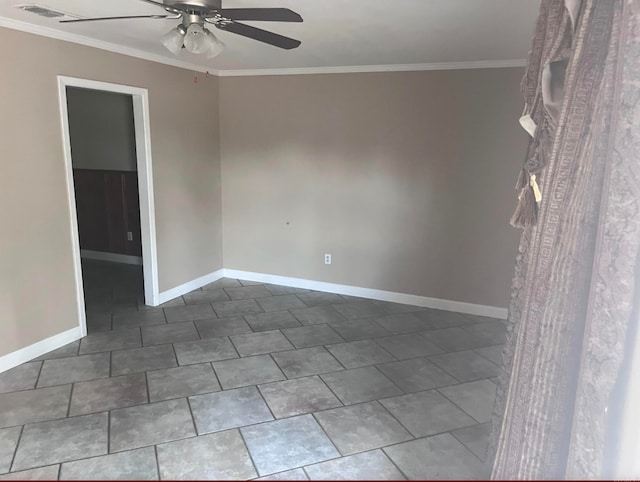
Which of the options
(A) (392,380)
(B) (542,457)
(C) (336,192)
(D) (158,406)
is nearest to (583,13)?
(B) (542,457)

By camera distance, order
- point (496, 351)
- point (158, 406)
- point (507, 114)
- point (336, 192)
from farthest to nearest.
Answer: point (336, 192)
point (507, 114)
point (496, 351)
point (158, 406)

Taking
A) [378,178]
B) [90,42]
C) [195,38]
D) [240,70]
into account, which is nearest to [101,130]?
[240,70]

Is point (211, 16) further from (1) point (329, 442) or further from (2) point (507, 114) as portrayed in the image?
(2) point (507, 114)

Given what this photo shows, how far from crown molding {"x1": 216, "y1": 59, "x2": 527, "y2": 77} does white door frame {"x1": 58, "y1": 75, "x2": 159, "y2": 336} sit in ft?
3.86

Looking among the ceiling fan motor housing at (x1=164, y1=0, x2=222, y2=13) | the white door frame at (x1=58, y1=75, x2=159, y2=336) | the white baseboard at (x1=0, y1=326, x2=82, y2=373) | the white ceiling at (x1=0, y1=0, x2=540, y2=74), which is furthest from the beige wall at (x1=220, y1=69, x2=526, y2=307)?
the ceiling fan motor housing at (x1=164, y1=0, x2=222, y2=13)

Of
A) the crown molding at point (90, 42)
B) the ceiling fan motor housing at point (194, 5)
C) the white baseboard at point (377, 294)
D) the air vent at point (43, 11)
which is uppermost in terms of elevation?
the crown molding at point (90, 42)

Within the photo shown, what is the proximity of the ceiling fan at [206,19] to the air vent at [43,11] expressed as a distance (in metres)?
0.66

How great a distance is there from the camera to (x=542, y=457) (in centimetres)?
114

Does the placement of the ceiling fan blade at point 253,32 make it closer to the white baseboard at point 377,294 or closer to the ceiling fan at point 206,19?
the ceiling fan at point 206,19

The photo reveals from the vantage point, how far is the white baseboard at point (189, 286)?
174 inches

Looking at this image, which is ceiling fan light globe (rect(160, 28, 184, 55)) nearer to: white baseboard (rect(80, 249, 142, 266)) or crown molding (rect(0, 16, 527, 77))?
crown molding (rect(0, 16, 527, 77))

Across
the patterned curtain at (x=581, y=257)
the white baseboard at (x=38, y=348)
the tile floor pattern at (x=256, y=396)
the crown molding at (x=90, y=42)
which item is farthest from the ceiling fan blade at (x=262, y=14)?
→ the white baseboard at (x=38, y=348)

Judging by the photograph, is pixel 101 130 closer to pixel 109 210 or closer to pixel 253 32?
pixel 109 210

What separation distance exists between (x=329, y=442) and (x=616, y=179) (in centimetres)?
196
